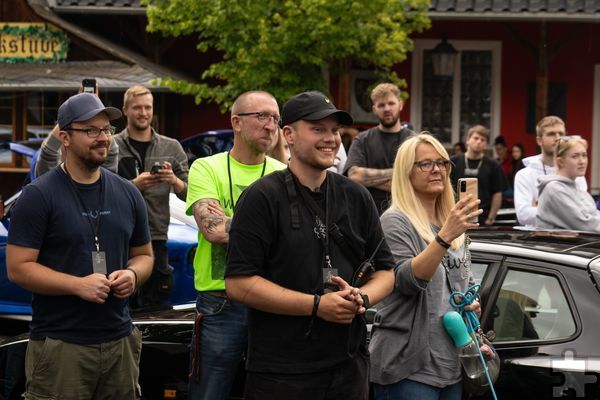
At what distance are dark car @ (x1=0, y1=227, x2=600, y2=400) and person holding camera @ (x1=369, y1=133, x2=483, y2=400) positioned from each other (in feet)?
1.43

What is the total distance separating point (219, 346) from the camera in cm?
525

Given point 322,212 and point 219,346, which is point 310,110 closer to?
point 322,212

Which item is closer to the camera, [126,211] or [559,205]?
[126,211]

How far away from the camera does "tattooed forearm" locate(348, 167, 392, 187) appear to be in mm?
7863

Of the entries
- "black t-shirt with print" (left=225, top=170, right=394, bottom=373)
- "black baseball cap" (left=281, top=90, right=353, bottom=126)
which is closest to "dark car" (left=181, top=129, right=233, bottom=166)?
"black baseball cap" (left=281, top=90, right=353, bottom=126)

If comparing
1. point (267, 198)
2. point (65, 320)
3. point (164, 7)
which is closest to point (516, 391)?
point (267, 198)

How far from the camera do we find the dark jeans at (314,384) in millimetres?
4102

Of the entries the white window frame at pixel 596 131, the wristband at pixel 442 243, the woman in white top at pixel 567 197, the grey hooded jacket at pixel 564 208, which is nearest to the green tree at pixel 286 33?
the white window frame at pixel 596 131

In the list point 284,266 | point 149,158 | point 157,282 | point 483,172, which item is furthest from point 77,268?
point 483,172

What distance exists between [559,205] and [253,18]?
24.0 ft

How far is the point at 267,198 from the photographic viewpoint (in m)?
4.16

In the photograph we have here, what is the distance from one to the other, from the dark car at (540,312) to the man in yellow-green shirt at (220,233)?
45cm

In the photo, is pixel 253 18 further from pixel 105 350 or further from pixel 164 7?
pixel 105 350

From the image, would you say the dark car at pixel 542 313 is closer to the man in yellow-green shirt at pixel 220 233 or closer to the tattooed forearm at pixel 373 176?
the man in yellow-green shirt at pixel 220 233
